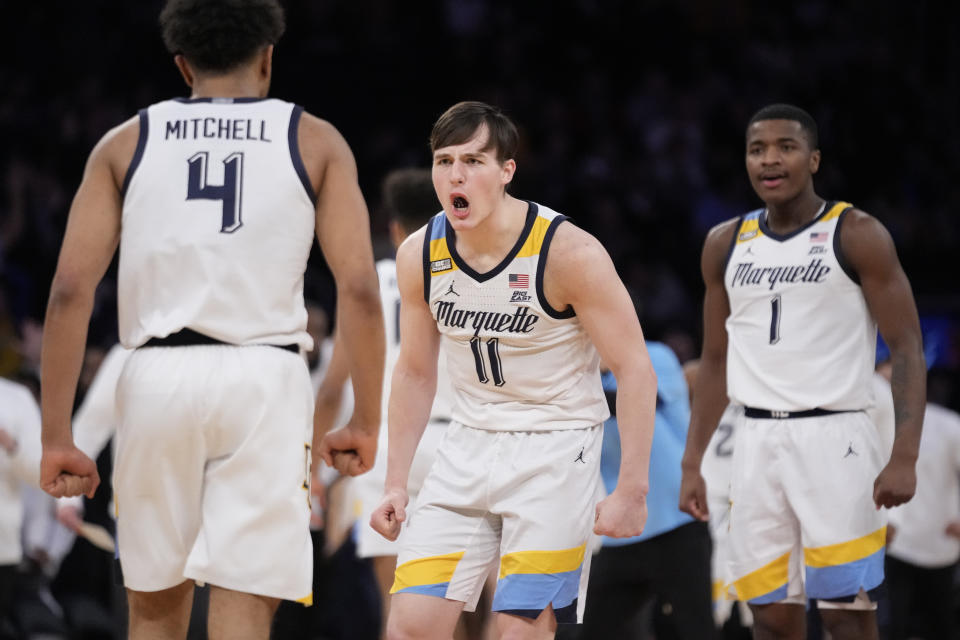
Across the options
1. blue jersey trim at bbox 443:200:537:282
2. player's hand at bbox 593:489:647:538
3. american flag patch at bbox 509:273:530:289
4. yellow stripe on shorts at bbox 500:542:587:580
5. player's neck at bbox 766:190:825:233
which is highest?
player's neck at bbox 766:190:825:233

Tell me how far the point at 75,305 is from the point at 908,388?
3027 millimetres

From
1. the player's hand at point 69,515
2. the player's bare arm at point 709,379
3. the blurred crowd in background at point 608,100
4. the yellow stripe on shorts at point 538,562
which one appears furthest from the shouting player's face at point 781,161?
the blurred crowd in background at point 608,100

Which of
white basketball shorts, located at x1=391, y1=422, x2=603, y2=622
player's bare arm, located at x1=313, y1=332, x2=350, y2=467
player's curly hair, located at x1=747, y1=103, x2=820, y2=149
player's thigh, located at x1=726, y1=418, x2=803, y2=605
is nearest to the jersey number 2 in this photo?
white basketball shorts, located at x1=391, y1=422, x2=603, y2=622

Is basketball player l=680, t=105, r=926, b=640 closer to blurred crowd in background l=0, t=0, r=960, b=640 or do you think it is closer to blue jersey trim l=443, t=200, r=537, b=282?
blue jersey trim l=443, t=200, r=537, b=282

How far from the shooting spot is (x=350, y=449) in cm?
447

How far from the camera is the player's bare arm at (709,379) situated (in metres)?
5.52

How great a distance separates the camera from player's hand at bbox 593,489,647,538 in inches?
156

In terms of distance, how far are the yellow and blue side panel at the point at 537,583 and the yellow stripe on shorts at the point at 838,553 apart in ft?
4.21

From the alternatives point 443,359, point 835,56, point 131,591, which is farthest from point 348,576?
point 835,56

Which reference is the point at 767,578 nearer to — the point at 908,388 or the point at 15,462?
the point at 908,388

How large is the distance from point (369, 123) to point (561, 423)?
10283 mm

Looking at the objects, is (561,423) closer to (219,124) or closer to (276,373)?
(276,373)

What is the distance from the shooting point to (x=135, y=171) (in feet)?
13.9

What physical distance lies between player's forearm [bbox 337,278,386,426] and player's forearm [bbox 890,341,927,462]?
1990 millimetres
